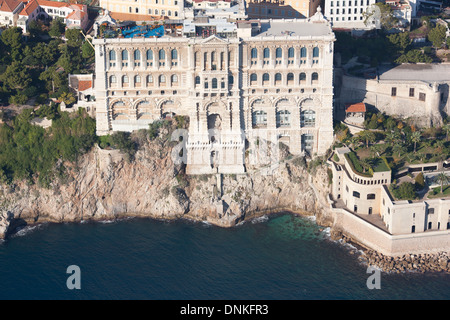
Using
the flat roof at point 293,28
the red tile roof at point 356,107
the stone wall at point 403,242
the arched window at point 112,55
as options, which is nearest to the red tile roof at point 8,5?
the arched window at point 112,55

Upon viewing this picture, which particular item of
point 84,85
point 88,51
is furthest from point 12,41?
point 84,85

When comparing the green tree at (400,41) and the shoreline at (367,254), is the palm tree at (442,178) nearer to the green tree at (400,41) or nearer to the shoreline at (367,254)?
the shoreline at (367,254)

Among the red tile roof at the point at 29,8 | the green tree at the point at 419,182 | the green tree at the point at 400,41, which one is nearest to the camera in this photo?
the green tree at the point at 419,182

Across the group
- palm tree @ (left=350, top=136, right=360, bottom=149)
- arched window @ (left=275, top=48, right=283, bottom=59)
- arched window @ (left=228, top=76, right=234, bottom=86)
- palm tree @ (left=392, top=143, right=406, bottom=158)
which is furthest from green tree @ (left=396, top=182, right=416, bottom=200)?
arched window @ (left=228, top=76, right=234, bottom=86)

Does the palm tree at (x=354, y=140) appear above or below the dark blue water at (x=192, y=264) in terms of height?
above

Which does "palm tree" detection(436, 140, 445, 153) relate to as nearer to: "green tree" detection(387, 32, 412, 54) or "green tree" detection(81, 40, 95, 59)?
"green tree" detection(387, 32, 412, 54)

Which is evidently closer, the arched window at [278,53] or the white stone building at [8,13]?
the arched window at [278,53]

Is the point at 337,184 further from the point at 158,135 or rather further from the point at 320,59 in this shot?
the point at 158,135
